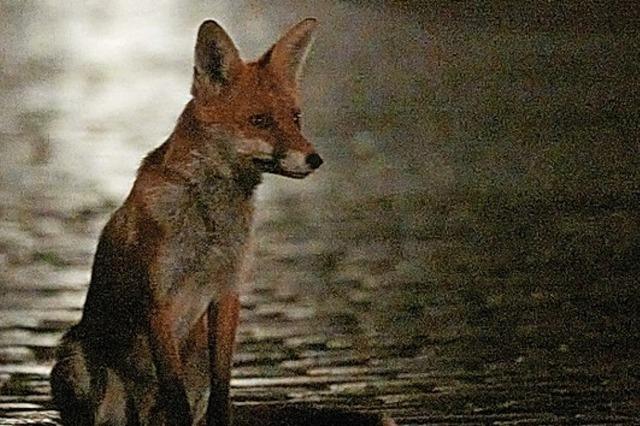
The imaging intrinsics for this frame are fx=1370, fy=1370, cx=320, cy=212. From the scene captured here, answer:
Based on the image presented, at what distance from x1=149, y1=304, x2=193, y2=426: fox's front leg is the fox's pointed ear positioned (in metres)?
0.19

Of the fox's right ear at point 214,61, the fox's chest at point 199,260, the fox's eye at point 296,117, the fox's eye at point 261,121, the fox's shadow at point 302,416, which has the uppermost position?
the fox's right ear at point 214,61

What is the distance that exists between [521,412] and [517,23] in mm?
710

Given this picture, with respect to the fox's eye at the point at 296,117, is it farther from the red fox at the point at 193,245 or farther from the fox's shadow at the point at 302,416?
the fox's shadow at the point at 302,416

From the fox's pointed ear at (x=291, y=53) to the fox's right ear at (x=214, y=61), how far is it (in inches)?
1.0

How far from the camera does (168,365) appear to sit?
96 centimetres

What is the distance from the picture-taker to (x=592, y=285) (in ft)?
4.41

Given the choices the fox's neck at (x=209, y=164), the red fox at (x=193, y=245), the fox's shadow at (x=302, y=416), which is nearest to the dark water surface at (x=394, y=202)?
the fox's shadow at (x=302, y=416)

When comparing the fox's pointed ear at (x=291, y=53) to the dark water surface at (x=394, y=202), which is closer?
the fox's pointed ear at (x=291, y=53)

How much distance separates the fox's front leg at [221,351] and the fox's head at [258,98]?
0.10 meters

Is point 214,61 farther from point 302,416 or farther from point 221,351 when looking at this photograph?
point 302,416

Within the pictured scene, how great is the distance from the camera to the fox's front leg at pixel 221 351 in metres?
0.98

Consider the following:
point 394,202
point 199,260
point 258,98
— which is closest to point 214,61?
point 258,98

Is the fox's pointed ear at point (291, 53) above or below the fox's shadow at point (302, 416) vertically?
above

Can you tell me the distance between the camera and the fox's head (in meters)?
0.96
